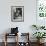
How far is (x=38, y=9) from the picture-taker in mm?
6855

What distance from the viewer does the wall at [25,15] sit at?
6.79 m

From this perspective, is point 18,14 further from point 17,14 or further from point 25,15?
point 25,15

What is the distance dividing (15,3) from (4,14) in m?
0.70

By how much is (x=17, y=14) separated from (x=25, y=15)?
1.20 feet

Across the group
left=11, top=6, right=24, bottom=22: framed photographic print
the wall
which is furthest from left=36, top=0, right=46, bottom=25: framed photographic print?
left=11, top=6, right=24, bottom=22: framed photographic print

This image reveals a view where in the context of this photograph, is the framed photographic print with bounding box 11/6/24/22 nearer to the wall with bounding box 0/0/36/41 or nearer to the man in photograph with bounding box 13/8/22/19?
the man in photograph with bounding box 13/8/22/19

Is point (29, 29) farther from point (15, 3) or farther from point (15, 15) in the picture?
point (15, 3)

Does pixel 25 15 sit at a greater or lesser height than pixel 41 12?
lesser

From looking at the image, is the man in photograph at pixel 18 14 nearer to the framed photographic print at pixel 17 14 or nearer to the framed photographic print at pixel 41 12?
the framed photographic print at pixel 17 14

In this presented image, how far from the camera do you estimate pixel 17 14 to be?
6.83m

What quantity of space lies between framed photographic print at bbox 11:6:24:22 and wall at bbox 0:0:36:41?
136mm

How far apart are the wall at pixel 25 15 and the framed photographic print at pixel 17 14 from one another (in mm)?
136

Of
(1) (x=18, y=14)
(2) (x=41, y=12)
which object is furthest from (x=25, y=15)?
(2) (x=41, y=12)

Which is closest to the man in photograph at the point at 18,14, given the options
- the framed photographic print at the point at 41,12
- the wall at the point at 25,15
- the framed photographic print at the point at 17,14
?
the framed photographic print at the point at 17,14
